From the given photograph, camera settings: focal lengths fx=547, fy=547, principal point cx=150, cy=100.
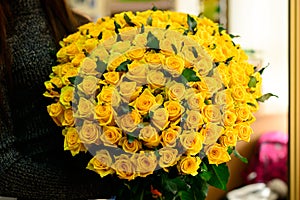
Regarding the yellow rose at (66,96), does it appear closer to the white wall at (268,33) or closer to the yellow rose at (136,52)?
the yellow rose at (136,52)

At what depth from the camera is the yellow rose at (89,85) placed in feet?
2.25

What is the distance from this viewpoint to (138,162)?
670 millimetres

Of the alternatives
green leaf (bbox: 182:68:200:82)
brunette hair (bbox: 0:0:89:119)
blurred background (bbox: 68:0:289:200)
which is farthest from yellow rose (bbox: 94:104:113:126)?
blurred background (bbox: 68:0:289:200)

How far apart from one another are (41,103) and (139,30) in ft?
0.62

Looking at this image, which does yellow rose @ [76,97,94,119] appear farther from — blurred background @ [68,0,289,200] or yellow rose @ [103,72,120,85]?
blurred background @ [68,0,289,200]

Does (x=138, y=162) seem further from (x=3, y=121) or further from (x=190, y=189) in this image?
(x=3, y=121)

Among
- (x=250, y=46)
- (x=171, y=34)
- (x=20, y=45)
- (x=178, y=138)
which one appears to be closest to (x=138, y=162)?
(x=178, y=138)

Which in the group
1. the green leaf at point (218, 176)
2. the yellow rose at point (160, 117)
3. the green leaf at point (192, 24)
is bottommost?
the green leaf at point (218, 176)

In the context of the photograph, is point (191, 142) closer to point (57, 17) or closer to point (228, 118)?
point (228, 118)

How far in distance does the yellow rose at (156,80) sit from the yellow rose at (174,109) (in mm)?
25

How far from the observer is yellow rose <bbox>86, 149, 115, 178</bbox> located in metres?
0.68

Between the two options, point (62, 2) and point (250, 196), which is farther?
point (250, 196)

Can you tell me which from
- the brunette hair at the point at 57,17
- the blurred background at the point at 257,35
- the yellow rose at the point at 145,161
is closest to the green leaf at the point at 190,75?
the yellow rose at the point at 145,161

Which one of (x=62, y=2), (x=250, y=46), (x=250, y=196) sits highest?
(x=62, y=2)
